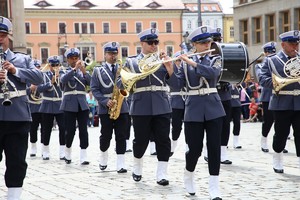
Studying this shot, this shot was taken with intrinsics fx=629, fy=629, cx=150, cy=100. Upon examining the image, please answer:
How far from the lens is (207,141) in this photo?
8.43 m

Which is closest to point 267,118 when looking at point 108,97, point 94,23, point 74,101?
point 108,97

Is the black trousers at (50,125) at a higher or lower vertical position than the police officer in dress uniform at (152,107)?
lower

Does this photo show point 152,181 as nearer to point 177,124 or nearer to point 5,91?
point 5,91

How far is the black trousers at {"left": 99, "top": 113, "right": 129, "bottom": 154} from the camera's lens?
443 inches

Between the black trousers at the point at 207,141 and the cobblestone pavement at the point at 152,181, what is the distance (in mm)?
457

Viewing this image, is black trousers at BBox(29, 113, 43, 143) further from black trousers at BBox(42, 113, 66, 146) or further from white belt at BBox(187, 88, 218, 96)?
white belt at BBox(187, 88, 218, 96)

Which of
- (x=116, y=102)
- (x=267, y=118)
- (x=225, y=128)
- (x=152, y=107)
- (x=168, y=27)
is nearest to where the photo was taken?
(x=152, y=107)

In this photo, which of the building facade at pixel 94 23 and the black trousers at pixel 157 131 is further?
the building facade at pixel 94 23

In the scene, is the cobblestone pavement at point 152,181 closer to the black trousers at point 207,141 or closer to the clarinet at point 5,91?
the black trousers at point 207,141

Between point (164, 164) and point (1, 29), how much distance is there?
3.44 meters

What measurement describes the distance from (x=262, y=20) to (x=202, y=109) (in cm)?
3826

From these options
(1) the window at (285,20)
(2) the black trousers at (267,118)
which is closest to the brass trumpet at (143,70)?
(2) the black trousers at (267,118)

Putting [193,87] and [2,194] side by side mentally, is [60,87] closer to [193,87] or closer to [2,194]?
[2,194]

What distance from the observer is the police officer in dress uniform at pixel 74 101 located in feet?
40.8
